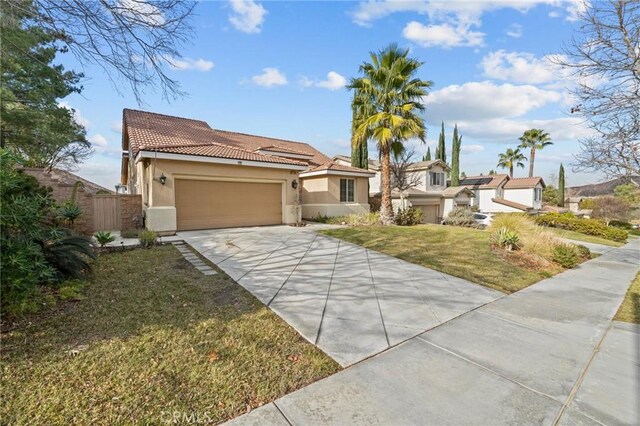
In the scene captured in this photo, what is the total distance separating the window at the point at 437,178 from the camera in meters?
27.5

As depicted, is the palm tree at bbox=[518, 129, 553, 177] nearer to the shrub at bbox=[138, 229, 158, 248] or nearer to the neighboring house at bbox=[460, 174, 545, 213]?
the neighboring house at bbox=[460, 174, 545, 213]

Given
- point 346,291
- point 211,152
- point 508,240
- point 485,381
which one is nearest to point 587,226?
point 508,240

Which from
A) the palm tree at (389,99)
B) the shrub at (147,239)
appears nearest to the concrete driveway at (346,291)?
the shrub at (147,239)

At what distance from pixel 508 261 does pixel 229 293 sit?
7.95m

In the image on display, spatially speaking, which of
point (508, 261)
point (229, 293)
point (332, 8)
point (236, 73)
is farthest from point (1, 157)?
point (508, 261)

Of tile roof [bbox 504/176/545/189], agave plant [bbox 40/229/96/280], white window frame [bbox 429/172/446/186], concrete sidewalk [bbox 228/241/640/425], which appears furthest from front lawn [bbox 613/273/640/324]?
tile roof [bbox 504/176/545/189]

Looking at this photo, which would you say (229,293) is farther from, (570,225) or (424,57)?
(570,225)

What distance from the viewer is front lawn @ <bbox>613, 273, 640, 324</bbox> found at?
15.4 feet

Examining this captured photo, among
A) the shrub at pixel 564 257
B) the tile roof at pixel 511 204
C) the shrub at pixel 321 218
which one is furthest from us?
the tile roof at pixel 511 204

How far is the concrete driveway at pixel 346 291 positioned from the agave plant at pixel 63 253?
2.54 metres

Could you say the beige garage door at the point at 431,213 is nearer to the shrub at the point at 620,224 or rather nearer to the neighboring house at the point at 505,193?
the neighboring house at the point at 505,193

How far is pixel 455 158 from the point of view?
34.8 metres

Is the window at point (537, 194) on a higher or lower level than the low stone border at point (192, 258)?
higher

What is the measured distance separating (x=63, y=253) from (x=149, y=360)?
321 cm
